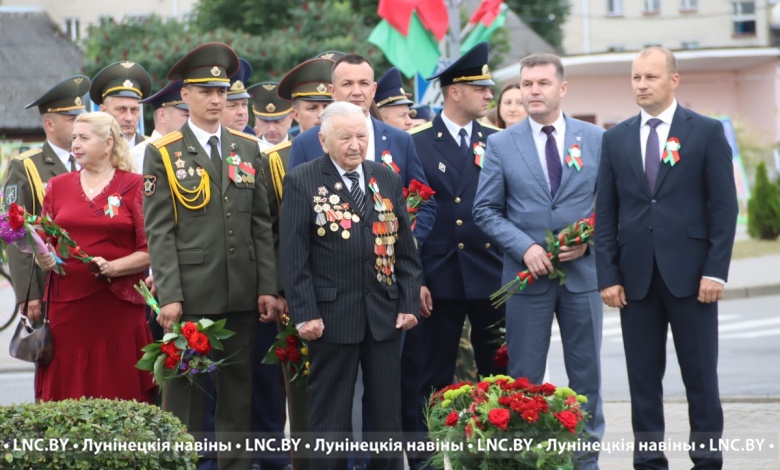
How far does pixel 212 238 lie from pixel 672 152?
2.63 m

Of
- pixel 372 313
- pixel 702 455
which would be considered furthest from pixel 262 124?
pixel 702 455

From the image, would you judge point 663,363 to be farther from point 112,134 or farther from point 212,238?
point 112,134

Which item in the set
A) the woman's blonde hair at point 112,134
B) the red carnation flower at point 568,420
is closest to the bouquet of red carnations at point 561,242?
the red carnation flower at point 568,420

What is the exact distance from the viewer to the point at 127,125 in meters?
9.53

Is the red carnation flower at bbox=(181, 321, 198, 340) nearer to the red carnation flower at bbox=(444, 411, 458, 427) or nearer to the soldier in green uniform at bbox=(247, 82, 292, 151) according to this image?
the red carnation flower at bbox=(444, 411, 458, 427)

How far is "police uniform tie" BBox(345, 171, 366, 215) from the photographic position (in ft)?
23.0

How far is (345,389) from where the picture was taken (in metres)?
6.99

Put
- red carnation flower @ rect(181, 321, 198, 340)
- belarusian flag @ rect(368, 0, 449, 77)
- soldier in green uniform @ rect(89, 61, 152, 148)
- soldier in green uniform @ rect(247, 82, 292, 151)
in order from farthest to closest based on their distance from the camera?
belarusian flag @ rect(368, 0, 449, 77) < soldier in green uniform @ rect(247, 82, 292, 151) < soldier in green uniform @ rect(89, 61, 152, 148) < red carnation flower @ rect(181, 321, 198, 340)

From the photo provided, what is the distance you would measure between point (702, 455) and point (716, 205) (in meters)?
1.37

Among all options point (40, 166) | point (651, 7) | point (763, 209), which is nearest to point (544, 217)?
point (40, 166)

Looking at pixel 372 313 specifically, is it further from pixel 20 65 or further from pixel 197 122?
pixel 20 65

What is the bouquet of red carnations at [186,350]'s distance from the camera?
7.00m

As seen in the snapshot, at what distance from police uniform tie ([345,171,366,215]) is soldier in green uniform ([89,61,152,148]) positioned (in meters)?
2.97

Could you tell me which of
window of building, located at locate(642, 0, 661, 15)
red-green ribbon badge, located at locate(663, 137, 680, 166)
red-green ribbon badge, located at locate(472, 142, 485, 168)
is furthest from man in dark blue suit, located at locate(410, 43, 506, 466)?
window of building, located at locate(642, 0, 661, 15)
